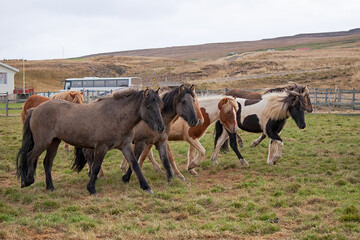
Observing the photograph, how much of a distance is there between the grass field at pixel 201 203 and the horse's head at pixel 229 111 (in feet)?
3.13

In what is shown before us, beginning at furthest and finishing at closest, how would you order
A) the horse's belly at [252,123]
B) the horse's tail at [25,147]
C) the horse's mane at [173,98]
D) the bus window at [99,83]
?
the bus window at [99,83] < the horse's belly at [252,123] < the horse's mane at [173,98] < the horse's tail at [25,147]

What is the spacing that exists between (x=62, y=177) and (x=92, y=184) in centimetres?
165

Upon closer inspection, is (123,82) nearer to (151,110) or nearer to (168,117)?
(168,117)

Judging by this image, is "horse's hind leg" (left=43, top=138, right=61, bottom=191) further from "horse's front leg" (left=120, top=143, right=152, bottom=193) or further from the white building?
the white building

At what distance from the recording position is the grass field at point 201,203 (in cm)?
469

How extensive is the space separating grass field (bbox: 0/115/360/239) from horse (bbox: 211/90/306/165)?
1.35 feet

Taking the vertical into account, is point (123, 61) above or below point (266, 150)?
above

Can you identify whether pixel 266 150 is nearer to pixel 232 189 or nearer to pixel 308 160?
pixel 308 160

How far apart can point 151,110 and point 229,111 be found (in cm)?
280

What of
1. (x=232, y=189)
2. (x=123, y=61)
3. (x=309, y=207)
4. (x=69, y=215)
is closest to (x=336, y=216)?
(x=309, y=207)

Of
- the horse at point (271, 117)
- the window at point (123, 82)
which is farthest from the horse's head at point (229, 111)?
the window at point (123, 82)

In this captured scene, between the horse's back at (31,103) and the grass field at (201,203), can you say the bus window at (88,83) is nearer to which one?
the horse's back at (31,103)

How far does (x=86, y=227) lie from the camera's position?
15.9ft

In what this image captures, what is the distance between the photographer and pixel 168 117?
24.0 feet
